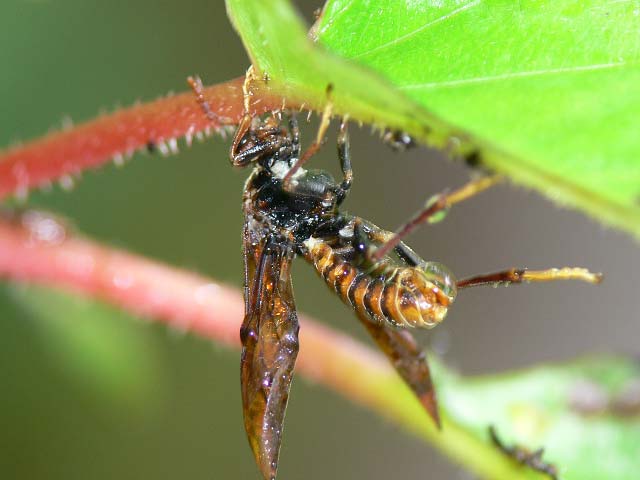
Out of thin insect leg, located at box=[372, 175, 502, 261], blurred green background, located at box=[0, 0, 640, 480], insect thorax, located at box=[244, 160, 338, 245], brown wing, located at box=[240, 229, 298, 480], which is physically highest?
blurred green background, located at box=[0, 0, 640, 480]

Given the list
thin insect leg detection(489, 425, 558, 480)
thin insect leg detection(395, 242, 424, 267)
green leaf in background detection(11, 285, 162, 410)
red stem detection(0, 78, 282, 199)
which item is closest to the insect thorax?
thin insect leg detection(395, 242, 424, 267)

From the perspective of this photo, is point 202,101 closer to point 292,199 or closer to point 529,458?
point 292,199

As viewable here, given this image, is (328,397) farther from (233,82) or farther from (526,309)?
(233,82)

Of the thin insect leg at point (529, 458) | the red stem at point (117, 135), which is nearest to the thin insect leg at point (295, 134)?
the red stem at point (117, 135)

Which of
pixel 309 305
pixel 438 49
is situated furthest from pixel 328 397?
pixel 438 49

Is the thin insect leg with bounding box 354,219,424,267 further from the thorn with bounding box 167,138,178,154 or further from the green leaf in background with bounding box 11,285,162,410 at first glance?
the green leaf in background with bounding box 11,285,162,410

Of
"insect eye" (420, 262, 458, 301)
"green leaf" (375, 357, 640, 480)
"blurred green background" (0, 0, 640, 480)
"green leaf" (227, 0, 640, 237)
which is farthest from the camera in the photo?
"blurred green background" (0, 0, 640, 480)

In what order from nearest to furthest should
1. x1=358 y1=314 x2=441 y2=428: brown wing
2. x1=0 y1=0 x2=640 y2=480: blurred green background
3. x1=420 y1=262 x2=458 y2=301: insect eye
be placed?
x1=420 y1=262 x2=458 y2=301: insect eye → x1=358 y1=314 x2=441 y2=428: brown wing → x1=0 y1=0 x2=640 y2=480: blurred green background
